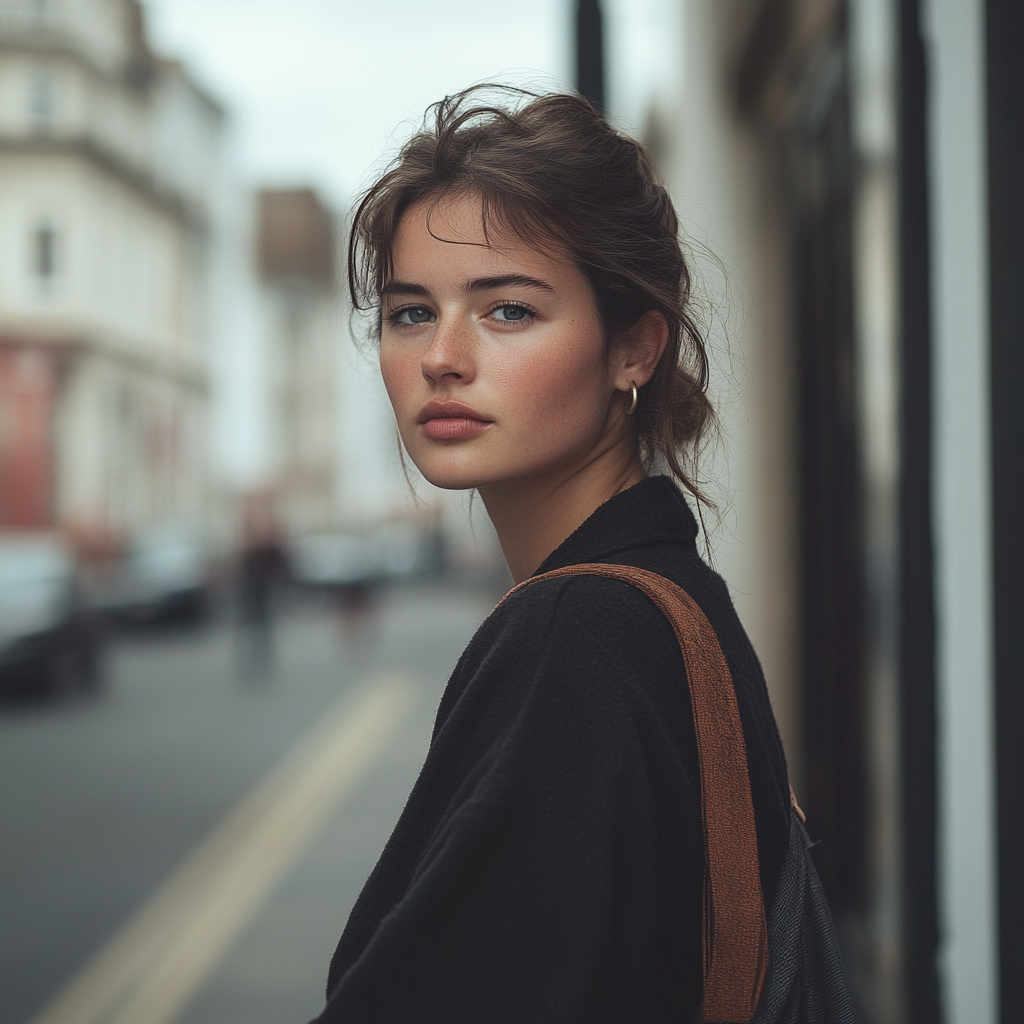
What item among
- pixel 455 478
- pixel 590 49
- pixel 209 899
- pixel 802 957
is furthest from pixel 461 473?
pixel 209 899

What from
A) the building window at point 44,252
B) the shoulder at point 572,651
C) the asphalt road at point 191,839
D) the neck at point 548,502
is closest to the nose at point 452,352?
the neck at point 548,502

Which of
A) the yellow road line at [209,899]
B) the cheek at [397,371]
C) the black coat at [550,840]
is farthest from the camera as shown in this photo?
the yellow road line at [209,899]

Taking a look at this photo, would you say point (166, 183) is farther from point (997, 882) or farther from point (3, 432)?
point (997, 882)

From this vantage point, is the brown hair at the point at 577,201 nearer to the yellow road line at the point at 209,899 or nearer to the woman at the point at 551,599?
the woman at the point at 551,599

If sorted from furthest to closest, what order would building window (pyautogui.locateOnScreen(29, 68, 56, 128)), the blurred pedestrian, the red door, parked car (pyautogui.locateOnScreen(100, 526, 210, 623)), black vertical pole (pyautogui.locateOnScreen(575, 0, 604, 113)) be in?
1. the red door
2. building window (pyautogui.locateOnScreen(29, 68, 56, 128))
3. parked car (pyautogui.locateOnScreen(100, 526, 210, 623))
4. the blurred pedestrian
5. black vertical pole (pyautogui.locateOnScreen(575, 0, 604, 113))

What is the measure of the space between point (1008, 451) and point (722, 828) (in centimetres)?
87

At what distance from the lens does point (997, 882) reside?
1.71 m

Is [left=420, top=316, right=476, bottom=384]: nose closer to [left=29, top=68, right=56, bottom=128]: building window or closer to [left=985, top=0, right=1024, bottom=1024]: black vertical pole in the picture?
[left=985, top=0, right=1024, bottom=1024]: black vertical pole

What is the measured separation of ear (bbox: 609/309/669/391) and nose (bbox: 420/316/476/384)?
0.15 meters

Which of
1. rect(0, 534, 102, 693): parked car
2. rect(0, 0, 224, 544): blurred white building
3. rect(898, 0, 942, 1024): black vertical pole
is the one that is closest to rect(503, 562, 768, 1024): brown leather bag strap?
rect(898, 0, 942, 1024): black vertical pole

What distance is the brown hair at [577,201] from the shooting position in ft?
3.73

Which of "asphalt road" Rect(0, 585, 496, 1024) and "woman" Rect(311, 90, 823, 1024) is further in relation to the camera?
"asphalt road" Rect(0, 585, 496, 1024)

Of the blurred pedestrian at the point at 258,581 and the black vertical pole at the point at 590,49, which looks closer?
the black vertical pole at the point at 590,49

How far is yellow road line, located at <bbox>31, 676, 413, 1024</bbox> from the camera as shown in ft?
12.4
